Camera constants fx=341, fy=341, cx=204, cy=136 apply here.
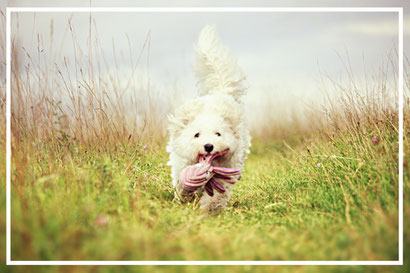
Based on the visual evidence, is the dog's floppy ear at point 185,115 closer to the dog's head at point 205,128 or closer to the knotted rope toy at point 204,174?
the dog's head at point 205,128

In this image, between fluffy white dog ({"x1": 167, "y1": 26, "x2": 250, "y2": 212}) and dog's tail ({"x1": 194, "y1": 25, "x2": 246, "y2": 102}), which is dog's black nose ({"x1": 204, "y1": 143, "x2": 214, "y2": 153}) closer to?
fluffy white dog ({"x1": 167, "y1": 26, "x2": 250, "y2": 212})

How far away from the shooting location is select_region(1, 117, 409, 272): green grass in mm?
1950

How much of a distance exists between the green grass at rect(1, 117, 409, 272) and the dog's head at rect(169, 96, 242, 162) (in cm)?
54

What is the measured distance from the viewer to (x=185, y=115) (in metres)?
3.34

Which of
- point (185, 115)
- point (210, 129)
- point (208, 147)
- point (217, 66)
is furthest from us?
point (217, 66)

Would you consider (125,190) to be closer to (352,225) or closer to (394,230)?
(352,225)

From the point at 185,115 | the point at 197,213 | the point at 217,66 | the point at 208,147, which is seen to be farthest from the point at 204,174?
the point at 217,66

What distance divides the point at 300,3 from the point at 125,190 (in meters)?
2.17

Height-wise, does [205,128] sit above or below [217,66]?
below

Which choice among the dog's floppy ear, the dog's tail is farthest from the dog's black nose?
the dog's tail

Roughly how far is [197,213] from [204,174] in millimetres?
407

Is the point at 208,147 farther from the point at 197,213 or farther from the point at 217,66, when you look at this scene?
the point at 217,66

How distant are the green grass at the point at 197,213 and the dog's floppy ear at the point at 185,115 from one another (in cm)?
58

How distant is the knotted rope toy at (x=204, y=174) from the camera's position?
2.92 meters
